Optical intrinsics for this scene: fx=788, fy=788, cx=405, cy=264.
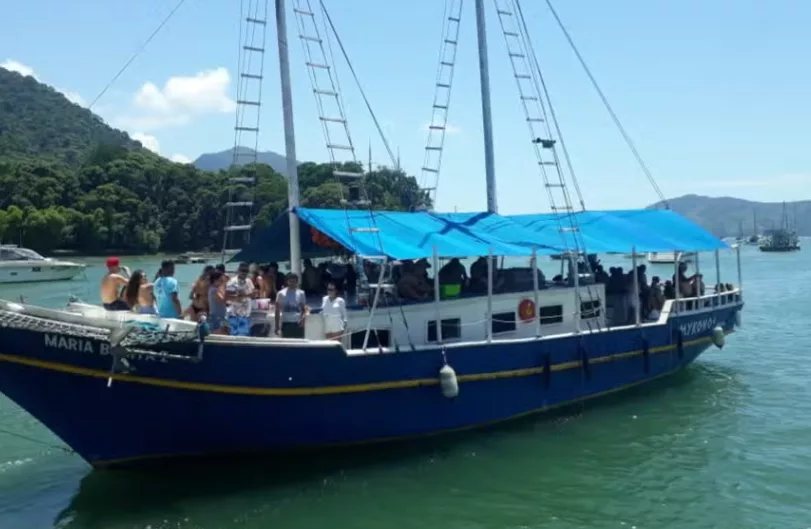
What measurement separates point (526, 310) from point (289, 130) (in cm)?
573

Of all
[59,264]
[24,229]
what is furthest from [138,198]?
[59,264]

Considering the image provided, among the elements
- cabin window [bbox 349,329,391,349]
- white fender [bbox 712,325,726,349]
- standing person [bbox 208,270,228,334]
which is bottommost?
white fender [bbox 712,325,726,349]

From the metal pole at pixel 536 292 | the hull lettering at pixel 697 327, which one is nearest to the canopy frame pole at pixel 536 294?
the metal pole at pixel 536 292

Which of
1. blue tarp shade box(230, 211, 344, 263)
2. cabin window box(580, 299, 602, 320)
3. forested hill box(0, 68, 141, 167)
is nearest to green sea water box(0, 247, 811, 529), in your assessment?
cabin window box(580, 299, 602, 320)

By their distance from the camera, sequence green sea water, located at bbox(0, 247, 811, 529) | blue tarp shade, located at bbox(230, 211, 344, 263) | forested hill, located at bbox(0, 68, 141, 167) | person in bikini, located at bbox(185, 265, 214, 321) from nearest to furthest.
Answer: green sea water, located at bbox(0, 247, 811, 529)
person in bikini, located at bbox(185, 265, 214, 321)
blue tarp shade, located at bbox(230, 211, 344, 263)
forested hill, located at bbox(0, 68, 141, 167)

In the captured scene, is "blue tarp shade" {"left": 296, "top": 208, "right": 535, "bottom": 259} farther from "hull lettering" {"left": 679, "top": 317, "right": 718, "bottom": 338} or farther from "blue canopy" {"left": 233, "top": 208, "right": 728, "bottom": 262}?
"hull lettering" {"left": 679, "top": 317, "right": 718, "bottom": 338}

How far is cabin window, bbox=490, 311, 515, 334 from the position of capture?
15.1 metres

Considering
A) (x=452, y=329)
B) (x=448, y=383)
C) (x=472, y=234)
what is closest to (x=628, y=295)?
(x=472, y=234)

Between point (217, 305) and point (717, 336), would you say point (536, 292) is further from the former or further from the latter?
point (717, 336)

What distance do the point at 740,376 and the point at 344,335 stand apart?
12813 mm

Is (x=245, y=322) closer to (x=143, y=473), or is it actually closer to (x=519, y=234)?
(x=143, y=473)

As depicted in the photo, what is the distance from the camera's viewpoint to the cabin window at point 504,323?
15.1m

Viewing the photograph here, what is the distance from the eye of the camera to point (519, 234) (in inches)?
656

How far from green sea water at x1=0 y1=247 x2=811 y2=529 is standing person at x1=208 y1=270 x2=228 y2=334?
214 centimetres
